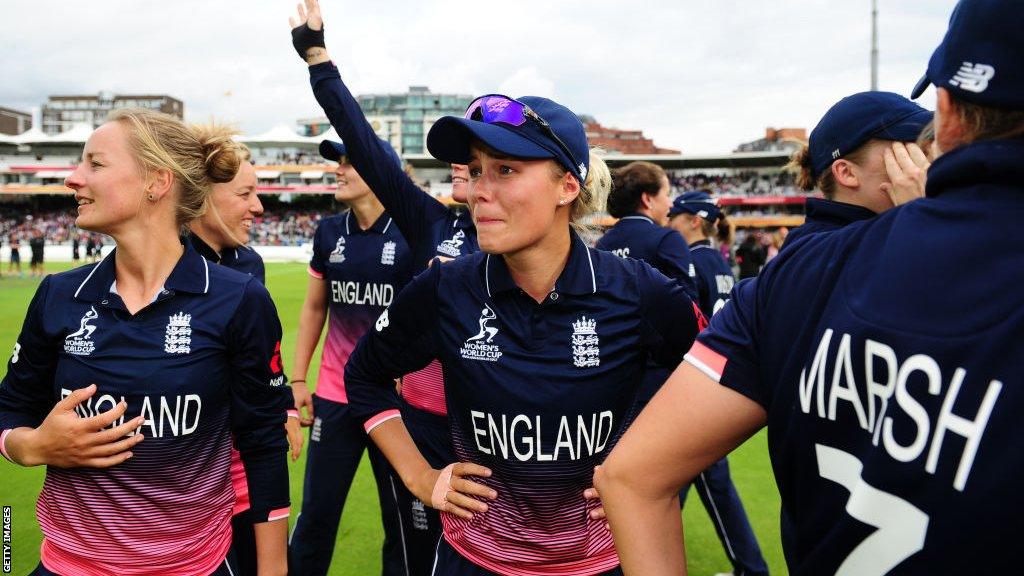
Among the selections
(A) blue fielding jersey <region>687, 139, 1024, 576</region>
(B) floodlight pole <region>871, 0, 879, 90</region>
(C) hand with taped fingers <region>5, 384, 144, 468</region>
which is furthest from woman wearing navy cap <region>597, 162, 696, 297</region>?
(B) floodlight pole <region>871, 0, 879, 90</region>

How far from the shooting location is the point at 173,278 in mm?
2363

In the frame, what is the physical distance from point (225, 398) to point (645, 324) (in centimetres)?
144

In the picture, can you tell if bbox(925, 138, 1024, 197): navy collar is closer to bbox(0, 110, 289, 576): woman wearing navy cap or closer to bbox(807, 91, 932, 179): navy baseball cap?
bbox(807, 91, 932, 179): navy baseball cap

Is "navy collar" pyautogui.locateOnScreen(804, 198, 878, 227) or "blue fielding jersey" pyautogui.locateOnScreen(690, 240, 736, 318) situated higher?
"navy collar" pyautogui.locateOnScreen(804, 198, 878, 227)

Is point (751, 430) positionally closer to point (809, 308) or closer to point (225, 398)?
point (809, 308)

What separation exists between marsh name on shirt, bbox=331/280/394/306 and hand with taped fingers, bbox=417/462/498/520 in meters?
2.11

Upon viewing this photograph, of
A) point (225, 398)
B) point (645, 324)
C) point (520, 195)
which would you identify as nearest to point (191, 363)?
point (225, 398)

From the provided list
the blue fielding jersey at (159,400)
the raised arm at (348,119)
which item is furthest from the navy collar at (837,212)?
the raised arm at (348,119)

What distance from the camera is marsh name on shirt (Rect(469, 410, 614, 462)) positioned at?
6.94 ft

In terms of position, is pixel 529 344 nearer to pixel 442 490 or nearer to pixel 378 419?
pixel 442 490

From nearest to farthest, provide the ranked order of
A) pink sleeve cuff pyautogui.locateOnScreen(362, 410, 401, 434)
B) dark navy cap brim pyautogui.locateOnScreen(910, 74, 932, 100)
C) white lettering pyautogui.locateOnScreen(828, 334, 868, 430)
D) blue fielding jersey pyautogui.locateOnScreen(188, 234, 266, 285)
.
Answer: white lettering pyautogui.locateOnScreen(828, 334, 868, 430), dark navy cap brim pyautogui.locateOnScreen(910, 74, 932, 100), pink sleeve cuff pyautogui.locateOnScreen(362, 410, 401, 434), blue fielding jersey pyautogui.locateOnScreen(188, 234, 266, 285)

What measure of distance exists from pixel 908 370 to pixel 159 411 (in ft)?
6.91

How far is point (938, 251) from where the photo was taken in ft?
3.24

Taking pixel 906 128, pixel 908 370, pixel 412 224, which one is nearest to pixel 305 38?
pixel 412 224
